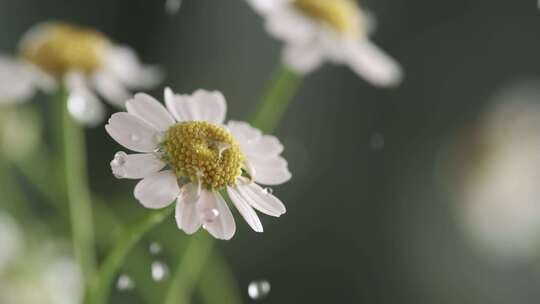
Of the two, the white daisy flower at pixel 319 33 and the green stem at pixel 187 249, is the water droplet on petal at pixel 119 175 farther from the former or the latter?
the white daisy flower at pixel 319 33

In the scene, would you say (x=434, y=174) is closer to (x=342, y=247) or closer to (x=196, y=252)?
(x=342, y=247)

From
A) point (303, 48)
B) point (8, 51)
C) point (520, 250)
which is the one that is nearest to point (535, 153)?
point (520, 250)

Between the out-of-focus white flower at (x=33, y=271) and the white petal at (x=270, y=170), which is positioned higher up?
the white petal at (x=270, y=170)

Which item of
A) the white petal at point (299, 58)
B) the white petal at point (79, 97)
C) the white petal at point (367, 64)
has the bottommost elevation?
the white petal at point (79, 97)

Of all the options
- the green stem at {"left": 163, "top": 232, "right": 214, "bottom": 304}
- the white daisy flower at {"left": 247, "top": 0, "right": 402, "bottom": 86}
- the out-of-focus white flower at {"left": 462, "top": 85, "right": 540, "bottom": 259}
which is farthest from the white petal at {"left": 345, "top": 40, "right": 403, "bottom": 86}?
the out-of-focus white flower at {"left": 462, "top": 85, "right": 540, "bottom": 259}

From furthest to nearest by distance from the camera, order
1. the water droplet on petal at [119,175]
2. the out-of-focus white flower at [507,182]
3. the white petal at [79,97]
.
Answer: the out-of-focus white flower at [507,182]
the white petal at [79,97]
the water droplet on petal at [119,175]

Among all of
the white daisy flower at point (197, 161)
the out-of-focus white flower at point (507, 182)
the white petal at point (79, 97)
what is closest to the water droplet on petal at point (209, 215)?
the white daisy flower at point (197, 161)

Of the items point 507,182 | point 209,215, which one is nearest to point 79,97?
point 209,215

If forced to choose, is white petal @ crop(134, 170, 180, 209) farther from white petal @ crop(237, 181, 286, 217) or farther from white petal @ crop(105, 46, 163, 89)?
white petal @ crop(105, 46, 163, 89)
